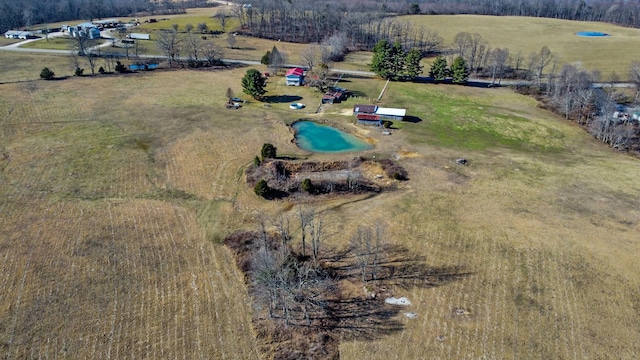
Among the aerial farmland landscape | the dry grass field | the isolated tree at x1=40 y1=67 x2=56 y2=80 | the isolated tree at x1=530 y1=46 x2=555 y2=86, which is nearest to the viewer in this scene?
the aerial farmland landscape

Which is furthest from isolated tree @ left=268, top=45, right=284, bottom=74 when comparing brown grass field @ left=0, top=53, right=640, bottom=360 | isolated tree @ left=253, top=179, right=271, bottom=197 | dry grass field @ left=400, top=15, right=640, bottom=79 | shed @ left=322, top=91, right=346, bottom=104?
dry grass field @ left=400, top=15, right=640, bottom=79

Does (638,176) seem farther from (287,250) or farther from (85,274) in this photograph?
(85,274)

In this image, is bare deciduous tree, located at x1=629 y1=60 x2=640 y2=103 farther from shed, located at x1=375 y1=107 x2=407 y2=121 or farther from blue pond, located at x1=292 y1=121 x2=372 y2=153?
blue pond, located at x1=292 y1=121 x2=372 y2=153

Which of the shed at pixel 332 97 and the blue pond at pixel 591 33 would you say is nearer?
the shed at pixel 332 97

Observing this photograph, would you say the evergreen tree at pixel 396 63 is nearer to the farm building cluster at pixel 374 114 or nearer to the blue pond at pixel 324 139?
the farm building cluster at pixel 374 114

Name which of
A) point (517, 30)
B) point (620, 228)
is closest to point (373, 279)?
point (620, 228)

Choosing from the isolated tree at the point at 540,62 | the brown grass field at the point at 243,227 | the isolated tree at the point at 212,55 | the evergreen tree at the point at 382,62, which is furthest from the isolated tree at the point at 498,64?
the isolated tree at the point at 212,55
